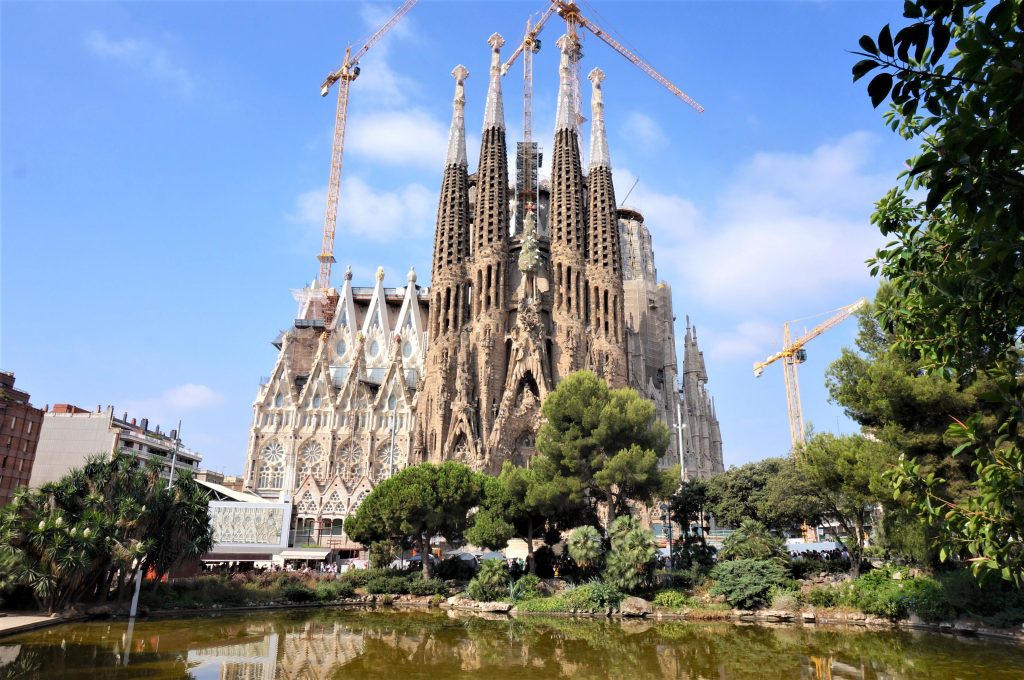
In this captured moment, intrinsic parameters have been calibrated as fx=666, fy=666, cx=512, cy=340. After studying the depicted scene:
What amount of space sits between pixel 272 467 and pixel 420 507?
3210 centimetres

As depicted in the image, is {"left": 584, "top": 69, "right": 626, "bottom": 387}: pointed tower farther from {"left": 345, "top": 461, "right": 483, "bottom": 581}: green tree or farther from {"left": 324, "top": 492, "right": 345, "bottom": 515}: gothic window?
{"left": 324, "top": 492, "right": 345, "bottom": 515}: gothic window

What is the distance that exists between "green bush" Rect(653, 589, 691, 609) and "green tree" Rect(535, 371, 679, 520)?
4820 millimetres

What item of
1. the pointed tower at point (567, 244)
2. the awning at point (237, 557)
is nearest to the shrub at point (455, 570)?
the awning at point (237, 557)

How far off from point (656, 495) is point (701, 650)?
13247 mm

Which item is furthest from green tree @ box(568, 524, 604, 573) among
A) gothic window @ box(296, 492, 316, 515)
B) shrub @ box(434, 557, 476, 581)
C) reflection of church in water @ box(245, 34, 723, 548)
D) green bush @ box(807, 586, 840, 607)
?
gothic window @ box(296, 492, 316, 515)

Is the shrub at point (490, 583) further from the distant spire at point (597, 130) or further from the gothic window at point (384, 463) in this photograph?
the distant spire at point (597, 130)

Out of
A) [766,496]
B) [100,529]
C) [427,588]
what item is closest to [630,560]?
[427,588]

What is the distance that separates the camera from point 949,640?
17.5 m

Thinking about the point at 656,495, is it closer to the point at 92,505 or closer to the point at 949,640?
the point at 949,640

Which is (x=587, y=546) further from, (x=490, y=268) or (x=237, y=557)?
(x=490, y=268)

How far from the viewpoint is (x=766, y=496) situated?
1200 inches

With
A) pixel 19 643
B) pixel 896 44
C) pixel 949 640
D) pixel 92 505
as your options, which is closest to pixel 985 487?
pixel 896 44

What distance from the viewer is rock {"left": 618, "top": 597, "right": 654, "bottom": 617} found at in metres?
24.2

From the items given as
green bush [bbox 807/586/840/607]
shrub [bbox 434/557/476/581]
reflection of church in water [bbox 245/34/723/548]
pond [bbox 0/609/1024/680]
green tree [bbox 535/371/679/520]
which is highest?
reflection of church in water [bbox 245/34/723/548]
